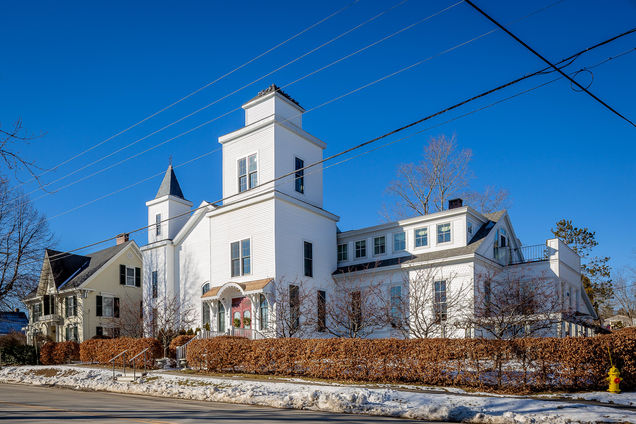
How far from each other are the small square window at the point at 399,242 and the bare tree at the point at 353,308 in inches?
97.3

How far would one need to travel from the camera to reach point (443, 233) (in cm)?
2922

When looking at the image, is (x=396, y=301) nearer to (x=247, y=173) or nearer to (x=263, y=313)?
(x=263, y=313)

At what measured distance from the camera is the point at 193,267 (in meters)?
33.6

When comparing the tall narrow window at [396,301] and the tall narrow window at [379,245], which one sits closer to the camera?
the tall narrow window at [396,301]

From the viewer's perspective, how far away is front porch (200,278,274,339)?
89.5 feet

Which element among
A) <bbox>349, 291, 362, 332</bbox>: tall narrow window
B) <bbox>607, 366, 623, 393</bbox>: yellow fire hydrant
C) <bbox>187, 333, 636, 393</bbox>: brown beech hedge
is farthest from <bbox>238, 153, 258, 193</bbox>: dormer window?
<bbox>607, 366, 623, 393</bbox>: yellow fire hydrant

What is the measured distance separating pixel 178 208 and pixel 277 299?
48.3ft

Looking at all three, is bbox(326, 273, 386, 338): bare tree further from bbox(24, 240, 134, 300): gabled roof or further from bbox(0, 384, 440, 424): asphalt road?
bbox(24, 240, 134, 300): gabled roof

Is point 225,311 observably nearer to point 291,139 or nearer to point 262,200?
point 262,200

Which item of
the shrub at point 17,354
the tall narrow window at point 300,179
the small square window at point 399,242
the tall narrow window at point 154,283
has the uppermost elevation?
the tall narrow window at point 300,179

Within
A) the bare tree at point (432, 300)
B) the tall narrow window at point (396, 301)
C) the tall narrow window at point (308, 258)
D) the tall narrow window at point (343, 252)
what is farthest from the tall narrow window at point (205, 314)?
the tall narrow window at point (396, 301)

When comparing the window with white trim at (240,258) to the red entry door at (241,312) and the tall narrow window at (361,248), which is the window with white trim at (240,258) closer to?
the red entry door at (241,312)

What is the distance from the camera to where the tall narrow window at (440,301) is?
26438 millimetres

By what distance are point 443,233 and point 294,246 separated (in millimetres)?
7912
